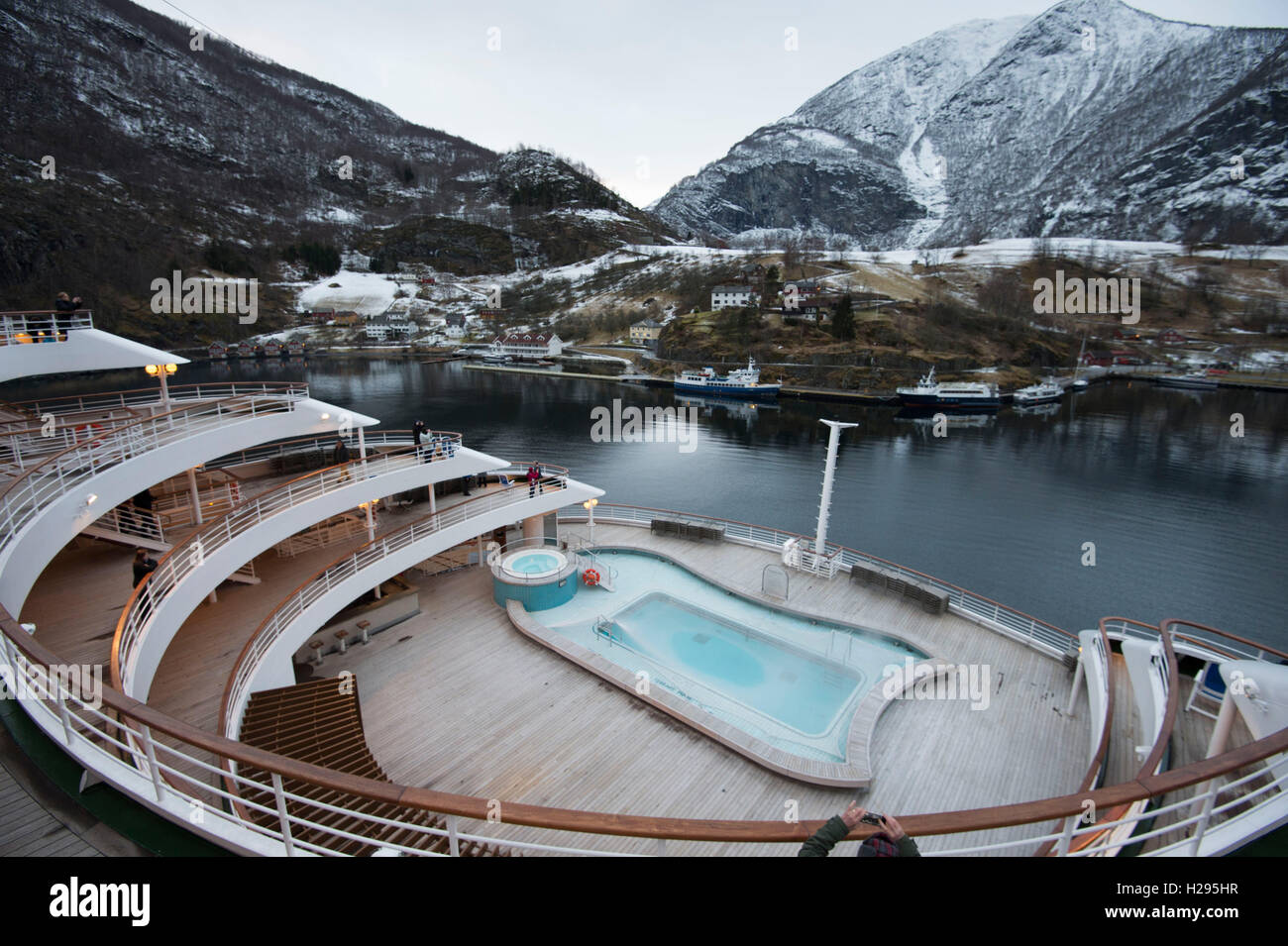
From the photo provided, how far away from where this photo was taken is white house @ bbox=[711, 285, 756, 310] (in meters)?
95.6

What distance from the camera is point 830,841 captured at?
114 inches

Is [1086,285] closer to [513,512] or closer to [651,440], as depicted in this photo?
[651,440]

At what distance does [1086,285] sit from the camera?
110 m

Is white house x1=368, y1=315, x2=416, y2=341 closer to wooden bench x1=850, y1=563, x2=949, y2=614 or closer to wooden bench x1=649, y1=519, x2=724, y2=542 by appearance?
wooden bench x1=649, y1=519, x2=724, y2=542

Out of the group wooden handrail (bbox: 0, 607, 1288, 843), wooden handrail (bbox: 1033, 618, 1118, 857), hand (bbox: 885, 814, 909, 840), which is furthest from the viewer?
wooden handrail (bbox: 1033, 618, 1118, 857)

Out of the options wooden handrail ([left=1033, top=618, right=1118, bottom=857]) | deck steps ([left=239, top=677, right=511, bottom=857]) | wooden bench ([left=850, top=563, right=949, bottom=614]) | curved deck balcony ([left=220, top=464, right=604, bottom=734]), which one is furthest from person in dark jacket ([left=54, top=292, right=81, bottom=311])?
wooden handrail ([left=1033, top=618, right=1118, bottom=857])

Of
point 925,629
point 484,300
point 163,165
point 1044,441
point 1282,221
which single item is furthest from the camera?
point 163,165

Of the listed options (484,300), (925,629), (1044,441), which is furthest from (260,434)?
(484,300)

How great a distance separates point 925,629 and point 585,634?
8.31 metres

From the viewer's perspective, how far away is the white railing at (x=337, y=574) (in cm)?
869

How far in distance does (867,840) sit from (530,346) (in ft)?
332

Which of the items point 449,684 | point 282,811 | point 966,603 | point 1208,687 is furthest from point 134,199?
point 1208,687

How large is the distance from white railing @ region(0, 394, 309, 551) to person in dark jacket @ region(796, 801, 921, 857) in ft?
32.8

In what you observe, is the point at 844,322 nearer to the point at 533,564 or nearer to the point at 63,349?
the point at 533,564
